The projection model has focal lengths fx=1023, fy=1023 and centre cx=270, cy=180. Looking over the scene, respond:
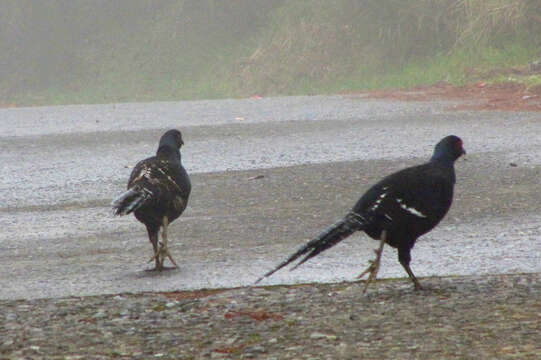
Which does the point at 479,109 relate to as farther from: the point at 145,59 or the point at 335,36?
the point at 145,59

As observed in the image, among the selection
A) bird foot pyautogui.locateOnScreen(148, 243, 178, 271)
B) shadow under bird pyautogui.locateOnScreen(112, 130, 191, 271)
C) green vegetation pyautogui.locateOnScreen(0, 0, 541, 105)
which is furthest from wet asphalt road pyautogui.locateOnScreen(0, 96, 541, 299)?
green vegetation pyautogui.locateOnScreen(0, 0, 541, 105)

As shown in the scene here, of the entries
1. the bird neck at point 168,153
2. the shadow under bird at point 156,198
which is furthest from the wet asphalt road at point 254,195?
the bird neck at point 168,153

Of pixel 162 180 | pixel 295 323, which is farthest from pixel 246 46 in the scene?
pixel 295 323

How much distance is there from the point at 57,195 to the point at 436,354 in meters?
6.04

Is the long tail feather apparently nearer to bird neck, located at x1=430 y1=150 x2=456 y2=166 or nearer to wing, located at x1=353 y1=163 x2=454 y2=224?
wing, located at x1=353 y1=163 x2=454 y2=224

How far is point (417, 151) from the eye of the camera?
11.1 m

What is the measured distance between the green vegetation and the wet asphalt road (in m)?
5.73

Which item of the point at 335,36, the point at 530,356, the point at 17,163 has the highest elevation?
the point at 335,36

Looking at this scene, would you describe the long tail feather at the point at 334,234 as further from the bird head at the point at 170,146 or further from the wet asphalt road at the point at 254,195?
the bird head at the point at 170,146

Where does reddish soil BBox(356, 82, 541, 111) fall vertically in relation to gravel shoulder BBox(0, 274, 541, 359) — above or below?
above

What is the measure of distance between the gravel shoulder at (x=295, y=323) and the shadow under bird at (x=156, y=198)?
0.61 m

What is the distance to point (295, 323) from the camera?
486cm

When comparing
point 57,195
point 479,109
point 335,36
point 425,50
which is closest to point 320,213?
point 57,195

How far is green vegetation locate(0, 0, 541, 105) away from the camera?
22.3 meters
